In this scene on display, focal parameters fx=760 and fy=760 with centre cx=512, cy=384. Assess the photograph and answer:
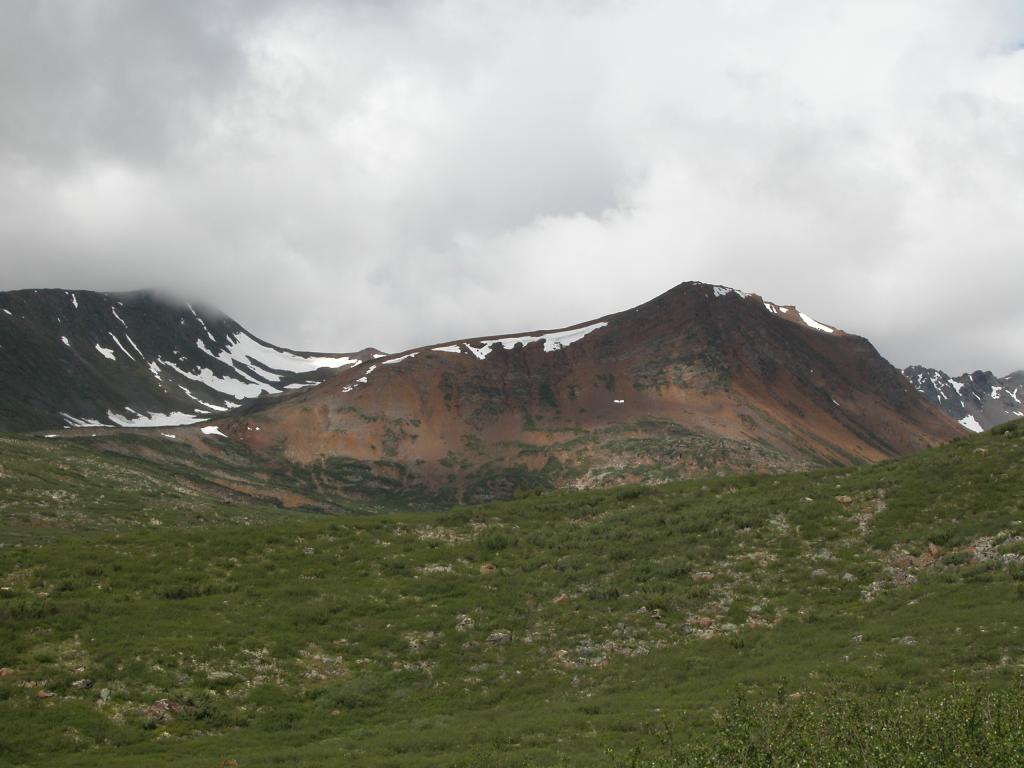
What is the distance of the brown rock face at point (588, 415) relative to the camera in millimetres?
146125

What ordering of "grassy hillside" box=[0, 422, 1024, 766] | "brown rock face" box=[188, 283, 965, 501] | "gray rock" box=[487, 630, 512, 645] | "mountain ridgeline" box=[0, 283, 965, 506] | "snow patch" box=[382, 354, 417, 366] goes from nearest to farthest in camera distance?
"grassy hillside" box=[0, 422, 1024, 766], "gray rock" box=[487, 630, 512, 645], "mountain ridgeline" box=[0, 283, 965, 506], "brown rock face" box=[188, 283, 965, 501], "snow patch" box=[382, 354, 417, 366]

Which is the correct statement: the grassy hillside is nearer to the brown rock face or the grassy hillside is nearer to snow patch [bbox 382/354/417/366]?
the brown rock face

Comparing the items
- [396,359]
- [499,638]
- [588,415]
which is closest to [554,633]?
[499,638]

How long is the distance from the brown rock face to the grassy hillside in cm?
8680

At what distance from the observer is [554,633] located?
31.3 m

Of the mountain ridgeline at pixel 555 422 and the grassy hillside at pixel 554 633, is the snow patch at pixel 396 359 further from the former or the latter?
the grassy hillside at pixel 554 633

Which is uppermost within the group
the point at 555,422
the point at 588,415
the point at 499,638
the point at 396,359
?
the point at 396,359

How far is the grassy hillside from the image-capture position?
20.1m

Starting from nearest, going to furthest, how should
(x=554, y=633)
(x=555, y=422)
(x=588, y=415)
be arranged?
(x=554, y=633)
(x=588, y=415)
(x=555, y=422)

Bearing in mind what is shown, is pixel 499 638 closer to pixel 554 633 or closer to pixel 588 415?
pixel 554 633

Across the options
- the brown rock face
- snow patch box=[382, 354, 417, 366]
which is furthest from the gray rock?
snow patch box=[382, 354, 417, 366]

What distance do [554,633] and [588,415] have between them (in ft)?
449

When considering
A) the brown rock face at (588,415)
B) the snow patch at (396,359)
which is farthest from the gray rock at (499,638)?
the snow patch at (396,359)

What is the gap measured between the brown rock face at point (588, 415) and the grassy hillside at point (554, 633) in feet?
285
